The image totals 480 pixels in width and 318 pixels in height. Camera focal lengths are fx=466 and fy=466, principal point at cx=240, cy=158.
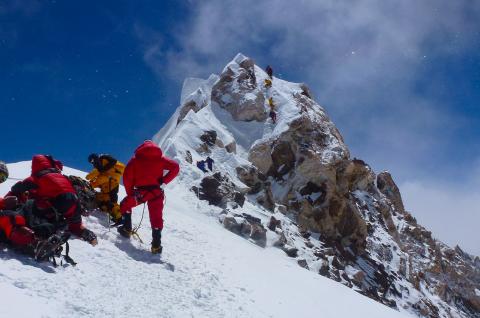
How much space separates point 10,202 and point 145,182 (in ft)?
8.20

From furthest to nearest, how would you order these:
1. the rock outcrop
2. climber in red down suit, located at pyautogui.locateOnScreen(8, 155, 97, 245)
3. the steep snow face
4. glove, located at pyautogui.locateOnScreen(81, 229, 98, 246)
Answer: the rock outcrop
the steep snow face
glove, located at pyautogui.locateOnScreen(81, 229, 98, 246)
climber in red down suit, located at pyautogui.locateOnScreen(8, 155, 97, 245)

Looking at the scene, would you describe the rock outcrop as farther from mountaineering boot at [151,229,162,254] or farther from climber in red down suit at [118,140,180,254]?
mountaineering boot at [151,229,162,254]

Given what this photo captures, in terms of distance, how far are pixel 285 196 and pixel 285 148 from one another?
12.6 feet

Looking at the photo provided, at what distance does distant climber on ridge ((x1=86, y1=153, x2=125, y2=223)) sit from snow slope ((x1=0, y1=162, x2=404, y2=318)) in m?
0.44

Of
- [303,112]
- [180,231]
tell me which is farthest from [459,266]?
[180,231]

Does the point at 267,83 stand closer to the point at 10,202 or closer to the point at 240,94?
the point at 240,94

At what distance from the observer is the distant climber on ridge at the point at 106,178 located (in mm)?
8898

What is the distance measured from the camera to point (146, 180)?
830 centimetres

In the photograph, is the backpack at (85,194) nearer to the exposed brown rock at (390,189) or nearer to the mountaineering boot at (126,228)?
the mountaineering boot at (126,228)

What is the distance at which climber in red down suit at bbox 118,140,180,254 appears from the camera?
8234mm

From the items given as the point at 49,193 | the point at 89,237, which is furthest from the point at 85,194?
the point at 49,193

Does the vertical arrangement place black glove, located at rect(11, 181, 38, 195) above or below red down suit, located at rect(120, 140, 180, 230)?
below

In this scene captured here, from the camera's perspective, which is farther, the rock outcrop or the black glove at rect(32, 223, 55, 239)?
the rock outcrop

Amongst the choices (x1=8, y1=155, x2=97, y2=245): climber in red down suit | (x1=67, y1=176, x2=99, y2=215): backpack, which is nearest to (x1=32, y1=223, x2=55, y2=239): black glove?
(x1=8, y1=155, x2=97, y2=245): climber in red down suit
